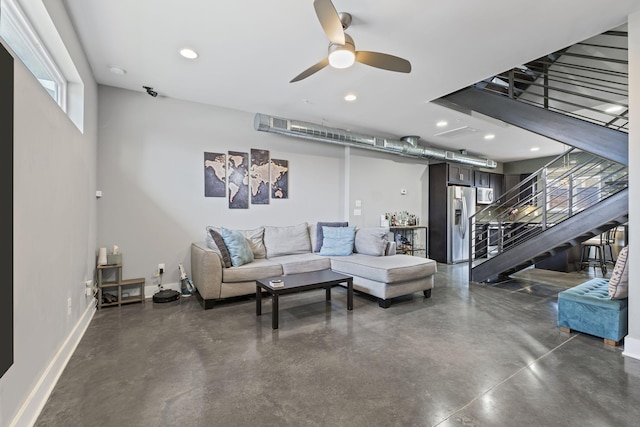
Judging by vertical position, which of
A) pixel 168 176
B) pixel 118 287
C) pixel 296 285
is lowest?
pixel 118 287

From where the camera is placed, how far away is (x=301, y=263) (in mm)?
4109

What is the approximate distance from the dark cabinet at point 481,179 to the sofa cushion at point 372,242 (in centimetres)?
442

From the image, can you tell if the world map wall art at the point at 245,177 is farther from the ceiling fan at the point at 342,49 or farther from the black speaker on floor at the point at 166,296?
the ceiling fan at the point at 342,49

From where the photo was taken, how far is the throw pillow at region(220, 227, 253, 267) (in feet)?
12.3

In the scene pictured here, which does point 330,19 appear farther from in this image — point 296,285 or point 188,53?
point 296,285

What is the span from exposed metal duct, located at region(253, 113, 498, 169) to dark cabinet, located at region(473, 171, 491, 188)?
37cm

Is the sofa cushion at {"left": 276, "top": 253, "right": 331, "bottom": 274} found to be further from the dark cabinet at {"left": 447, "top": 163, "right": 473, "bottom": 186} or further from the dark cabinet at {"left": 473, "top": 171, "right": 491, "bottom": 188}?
the dark cabinet at {"left": 473, "top": 171, "right": 491, "bottom": 188}

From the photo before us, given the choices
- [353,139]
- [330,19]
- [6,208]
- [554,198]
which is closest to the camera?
[6,208]

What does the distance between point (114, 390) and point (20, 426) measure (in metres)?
0.46

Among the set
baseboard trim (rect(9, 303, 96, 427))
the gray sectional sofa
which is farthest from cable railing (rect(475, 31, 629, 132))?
baseboard trim (rect(9, 303, 96, 427))

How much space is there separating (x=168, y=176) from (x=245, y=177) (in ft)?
3.61

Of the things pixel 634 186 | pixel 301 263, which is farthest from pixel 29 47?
pixel 634 186

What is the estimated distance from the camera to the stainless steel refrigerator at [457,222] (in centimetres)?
668

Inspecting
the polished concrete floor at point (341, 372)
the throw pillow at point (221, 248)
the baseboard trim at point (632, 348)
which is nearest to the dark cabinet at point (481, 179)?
the polished concrete floor at point (341, 372)
